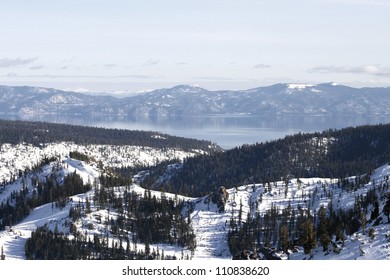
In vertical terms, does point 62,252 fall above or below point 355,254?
below

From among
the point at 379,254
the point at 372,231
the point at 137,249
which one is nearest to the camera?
the point at 379,254

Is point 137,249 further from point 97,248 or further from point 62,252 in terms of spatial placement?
point 62,252

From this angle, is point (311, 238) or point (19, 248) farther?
point (19, 248)

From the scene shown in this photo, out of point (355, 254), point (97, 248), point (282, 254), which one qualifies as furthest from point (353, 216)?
point (97, 248)

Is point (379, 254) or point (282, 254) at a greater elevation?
point (379, 254)
